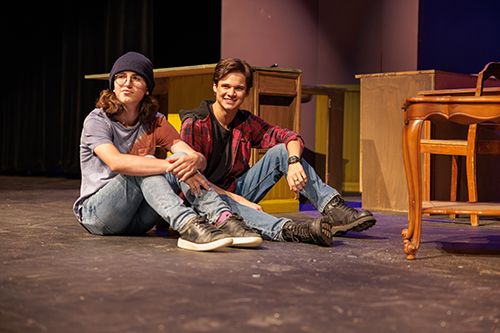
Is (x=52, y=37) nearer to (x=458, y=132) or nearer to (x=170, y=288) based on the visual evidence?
(x=458, y=132)

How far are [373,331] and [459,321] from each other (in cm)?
23

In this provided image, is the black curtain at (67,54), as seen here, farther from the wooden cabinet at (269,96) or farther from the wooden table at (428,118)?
the wooden table at (428,118)

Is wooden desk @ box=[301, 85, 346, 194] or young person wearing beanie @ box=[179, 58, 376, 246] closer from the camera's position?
young person wearing beanie @ box=[179, 58, 376, 246]

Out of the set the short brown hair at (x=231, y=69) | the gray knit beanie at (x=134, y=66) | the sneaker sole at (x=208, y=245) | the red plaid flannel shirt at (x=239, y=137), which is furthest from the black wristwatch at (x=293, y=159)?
the gray knit beanie at (x=134, y=66)

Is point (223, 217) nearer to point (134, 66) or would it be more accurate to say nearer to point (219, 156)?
point (219, 156)

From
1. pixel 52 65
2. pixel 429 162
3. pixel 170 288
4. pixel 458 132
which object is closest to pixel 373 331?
pixel 170 288

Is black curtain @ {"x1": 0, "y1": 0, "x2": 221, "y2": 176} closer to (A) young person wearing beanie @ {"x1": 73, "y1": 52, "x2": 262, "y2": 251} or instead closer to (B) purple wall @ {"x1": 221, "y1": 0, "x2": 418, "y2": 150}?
(B) purple wall @ {"x1": 221, "y1": 0, "x2": 418, "y2": 150}

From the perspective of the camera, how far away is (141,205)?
7.55 ft

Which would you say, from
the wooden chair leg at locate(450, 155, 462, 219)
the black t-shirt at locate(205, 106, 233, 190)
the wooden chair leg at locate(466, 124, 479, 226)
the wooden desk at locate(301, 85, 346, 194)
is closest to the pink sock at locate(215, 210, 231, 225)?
the black t-shirt at locate(205, 106, 233, 190)

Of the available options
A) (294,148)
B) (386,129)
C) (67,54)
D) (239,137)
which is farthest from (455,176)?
(67,54)

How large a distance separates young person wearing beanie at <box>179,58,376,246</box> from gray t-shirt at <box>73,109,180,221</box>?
6.2 inches

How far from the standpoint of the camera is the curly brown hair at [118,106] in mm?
2262

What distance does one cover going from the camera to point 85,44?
7.00 metres

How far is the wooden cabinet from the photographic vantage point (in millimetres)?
3492
